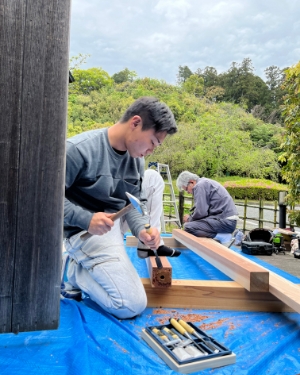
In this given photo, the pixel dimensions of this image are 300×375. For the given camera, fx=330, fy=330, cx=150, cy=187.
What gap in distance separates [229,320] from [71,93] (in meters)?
18.8

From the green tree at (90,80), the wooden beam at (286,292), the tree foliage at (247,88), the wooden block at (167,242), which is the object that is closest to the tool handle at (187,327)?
the wooden beam at (286,292)

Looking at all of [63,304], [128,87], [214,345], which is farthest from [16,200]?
[128,87]

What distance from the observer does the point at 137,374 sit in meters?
1.25

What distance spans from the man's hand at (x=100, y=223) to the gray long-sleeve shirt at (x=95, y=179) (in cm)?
5

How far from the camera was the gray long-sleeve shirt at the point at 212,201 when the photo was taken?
14.0 ft

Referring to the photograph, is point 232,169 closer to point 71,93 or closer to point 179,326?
point 71,93

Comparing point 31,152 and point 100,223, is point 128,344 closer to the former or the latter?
point 100,223

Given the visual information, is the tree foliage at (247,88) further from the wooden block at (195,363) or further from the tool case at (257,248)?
the wooden block at (195,363)

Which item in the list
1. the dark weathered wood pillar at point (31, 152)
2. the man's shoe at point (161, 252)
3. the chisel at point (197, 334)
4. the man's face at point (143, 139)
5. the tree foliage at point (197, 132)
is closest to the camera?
the dark weathered wood pillar at point (31, 152)

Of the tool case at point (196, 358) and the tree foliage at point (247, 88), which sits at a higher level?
the tree foliage at point (247, 88)

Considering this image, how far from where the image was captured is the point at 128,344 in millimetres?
1489

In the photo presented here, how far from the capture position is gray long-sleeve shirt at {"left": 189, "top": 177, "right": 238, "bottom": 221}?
4270 mm

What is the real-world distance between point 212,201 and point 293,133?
5.17 ft

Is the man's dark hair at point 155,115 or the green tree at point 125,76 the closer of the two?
the man's dark hair at point 155,115
